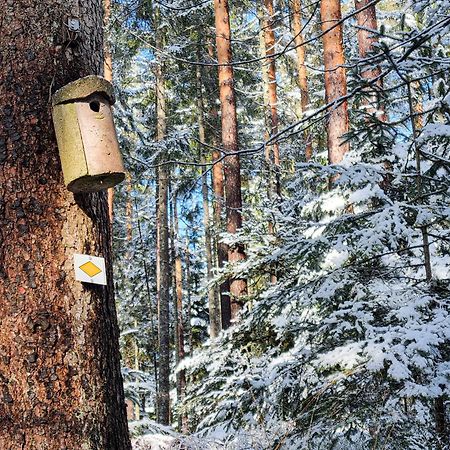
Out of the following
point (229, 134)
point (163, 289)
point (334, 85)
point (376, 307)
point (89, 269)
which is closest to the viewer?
point (89, 269)

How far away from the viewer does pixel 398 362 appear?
2412mm

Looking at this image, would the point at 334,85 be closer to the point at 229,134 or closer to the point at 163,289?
the point at 229,134

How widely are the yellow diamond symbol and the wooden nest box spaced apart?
0.89ft

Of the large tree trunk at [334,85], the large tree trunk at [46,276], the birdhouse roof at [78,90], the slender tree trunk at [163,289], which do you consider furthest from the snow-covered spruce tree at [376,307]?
the slender tree trunk at [163,289]

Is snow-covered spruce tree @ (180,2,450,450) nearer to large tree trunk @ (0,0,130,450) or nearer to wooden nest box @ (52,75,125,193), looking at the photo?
large tree trunk @ (0,0,130,450)

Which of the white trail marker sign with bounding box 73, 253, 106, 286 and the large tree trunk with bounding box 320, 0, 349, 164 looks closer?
the white trail marker sign with bounding box 73, 253, 106, 286

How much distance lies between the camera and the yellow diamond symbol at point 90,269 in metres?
1.79

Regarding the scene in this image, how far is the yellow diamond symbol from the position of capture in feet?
5.88

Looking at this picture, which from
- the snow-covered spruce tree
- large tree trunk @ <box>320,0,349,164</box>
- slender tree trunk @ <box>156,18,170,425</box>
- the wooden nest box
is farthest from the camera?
slender tree trunk @ <box>156,18,170,425</box>

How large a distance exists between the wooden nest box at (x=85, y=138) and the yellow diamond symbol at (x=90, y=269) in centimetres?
27

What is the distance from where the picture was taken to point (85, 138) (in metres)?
1.78

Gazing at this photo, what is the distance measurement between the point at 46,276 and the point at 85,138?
50 centimetres

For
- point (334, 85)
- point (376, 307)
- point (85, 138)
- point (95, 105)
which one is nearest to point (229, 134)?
point (334, 85)

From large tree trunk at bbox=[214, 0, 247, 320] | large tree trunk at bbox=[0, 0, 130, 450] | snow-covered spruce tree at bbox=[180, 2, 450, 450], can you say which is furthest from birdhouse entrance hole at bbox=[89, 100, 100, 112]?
large tree trunk at bbox=[214, 0, 247, 320]
